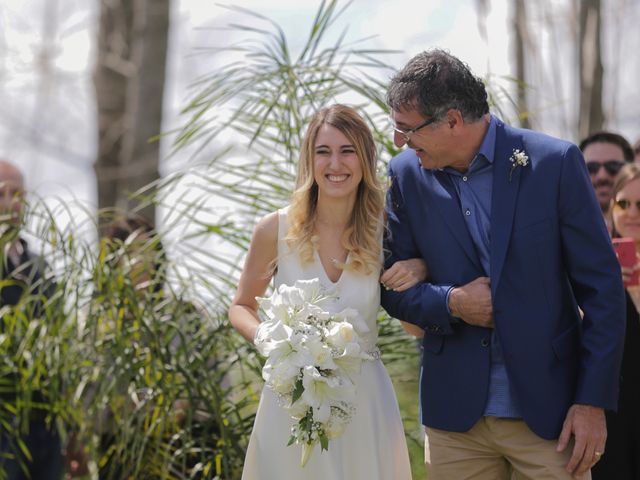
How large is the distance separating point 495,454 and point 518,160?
896mm

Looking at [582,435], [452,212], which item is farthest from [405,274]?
[582,435]

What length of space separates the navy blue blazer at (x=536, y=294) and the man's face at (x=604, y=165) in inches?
69.8

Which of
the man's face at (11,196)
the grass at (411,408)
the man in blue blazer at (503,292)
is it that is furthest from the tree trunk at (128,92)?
the man in blue blazer at (503,292)

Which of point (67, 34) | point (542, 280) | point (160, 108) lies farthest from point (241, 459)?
point (67, 34)

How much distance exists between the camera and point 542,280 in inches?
135

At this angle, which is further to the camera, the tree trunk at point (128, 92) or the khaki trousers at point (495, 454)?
the tree trunk at point (128, 92)

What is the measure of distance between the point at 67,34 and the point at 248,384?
32.5ft

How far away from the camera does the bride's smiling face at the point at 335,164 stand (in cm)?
383

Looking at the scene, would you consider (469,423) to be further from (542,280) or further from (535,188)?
(535,188)

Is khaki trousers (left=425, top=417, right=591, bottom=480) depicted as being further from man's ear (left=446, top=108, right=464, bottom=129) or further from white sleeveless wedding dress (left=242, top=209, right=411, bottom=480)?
man's ear (left=446, top=108, right=464, bottom=129)

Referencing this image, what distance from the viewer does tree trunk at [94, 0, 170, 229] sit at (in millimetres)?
9844

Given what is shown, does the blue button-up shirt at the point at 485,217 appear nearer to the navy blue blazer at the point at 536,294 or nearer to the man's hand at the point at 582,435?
the navy blue blazer at the point at 536,294

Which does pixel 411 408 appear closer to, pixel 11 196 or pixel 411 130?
pixel 411 130

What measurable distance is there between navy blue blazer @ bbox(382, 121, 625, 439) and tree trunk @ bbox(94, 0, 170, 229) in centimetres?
590
